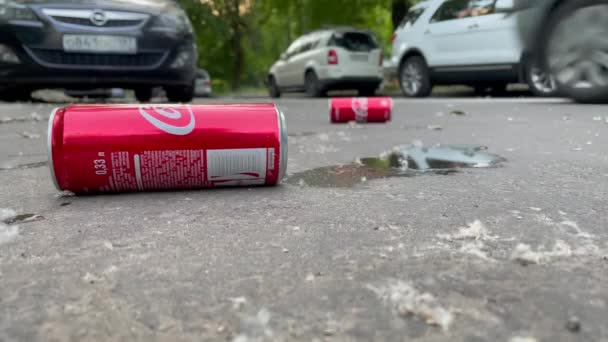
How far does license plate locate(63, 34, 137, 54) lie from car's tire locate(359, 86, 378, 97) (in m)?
6.93

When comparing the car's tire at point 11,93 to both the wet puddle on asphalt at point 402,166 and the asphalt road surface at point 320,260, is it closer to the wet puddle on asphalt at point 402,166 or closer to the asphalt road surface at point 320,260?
the asphalt road surface at point 320,260

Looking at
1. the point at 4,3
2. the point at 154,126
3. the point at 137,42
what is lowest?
the point at 154,126

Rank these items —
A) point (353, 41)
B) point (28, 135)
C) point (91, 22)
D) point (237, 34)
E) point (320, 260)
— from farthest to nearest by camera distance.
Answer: point (237, 34)
point (353, 41)
point (91, 22)
point (28, 135)
point (320, 260)

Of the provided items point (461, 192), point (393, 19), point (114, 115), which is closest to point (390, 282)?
point (461, 192)

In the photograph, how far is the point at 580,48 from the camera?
16.2 ft

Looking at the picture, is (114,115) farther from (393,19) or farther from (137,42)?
(393,19)

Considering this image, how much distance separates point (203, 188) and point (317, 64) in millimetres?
9761

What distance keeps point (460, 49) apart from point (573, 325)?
772 cm

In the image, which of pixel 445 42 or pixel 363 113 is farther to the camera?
pixel 445 42

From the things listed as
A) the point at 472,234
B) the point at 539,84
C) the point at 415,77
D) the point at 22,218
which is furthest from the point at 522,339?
the point at 415,77

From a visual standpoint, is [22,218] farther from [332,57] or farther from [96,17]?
[332,57]

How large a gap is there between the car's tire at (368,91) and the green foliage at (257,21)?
11.8 ft

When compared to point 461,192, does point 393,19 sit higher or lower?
higher

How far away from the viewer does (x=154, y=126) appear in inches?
76.0
